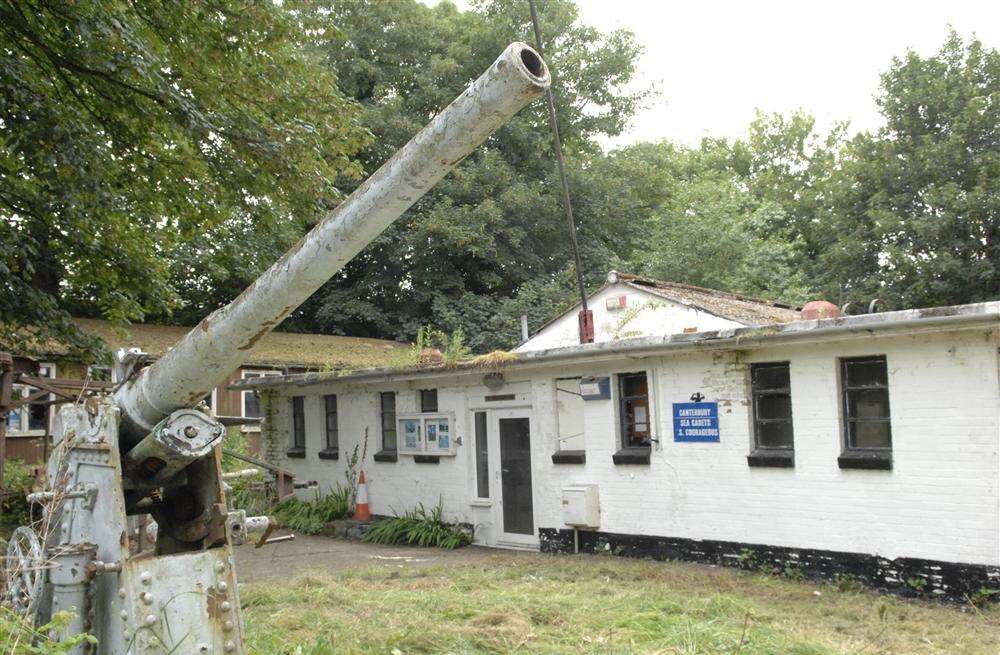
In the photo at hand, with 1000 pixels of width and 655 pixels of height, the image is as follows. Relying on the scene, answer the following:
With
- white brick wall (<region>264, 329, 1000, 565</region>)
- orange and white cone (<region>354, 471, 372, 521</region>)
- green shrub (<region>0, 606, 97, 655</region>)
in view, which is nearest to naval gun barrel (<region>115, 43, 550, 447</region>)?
green shrub (<region>0, 606, 97, 655</region>)

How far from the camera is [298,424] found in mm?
18812

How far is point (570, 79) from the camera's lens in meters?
31.7

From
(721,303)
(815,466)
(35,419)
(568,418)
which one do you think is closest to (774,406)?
(815,466)

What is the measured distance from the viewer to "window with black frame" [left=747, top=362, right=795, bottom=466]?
10609 mm

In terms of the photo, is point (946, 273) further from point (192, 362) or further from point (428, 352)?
point (192, 362)

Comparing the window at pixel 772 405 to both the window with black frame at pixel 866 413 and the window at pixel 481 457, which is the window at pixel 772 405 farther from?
the window at pixel 481 457

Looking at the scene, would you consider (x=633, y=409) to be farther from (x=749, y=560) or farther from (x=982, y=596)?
(x=982, y=596)

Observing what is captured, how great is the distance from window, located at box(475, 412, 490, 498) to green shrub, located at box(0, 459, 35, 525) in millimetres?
7188

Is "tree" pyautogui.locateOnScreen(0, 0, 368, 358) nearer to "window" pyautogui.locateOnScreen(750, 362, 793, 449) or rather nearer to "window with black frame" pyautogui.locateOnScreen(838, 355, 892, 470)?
"window" pyautogui.locateOnScreen(750, 362, 793, 449)

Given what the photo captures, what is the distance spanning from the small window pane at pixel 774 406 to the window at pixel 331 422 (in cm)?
921

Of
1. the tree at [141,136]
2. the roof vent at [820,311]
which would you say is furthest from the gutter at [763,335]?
the tree at [141,136]

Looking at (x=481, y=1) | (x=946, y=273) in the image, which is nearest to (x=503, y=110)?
(x=946, y=273)

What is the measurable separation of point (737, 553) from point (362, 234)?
8268 mm

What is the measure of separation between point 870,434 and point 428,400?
25.0ft
